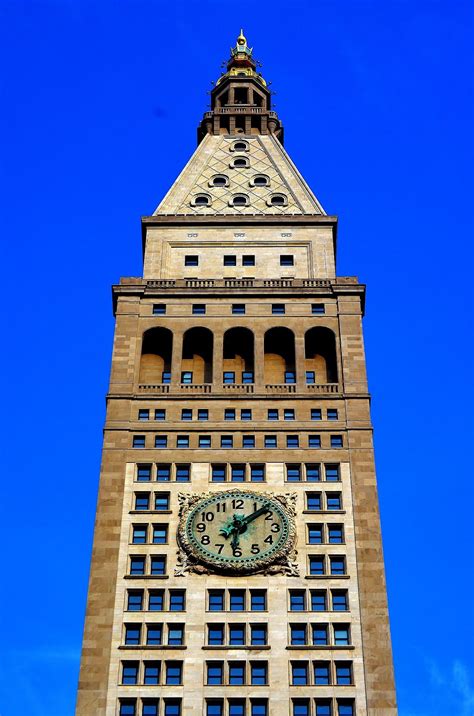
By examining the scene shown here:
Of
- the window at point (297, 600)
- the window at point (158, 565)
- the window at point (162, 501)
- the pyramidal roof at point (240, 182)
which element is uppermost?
the pyramidal roof at point (240, 182)

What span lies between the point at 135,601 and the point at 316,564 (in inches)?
396

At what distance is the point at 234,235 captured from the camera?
93312mm

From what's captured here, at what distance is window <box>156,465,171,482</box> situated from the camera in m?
75.9

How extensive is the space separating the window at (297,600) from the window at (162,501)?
900 centimetres

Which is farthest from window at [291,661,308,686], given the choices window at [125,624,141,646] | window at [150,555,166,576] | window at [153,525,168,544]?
window at [153,525,168,544]

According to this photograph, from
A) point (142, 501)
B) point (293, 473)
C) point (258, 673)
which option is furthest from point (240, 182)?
point (258, 673)

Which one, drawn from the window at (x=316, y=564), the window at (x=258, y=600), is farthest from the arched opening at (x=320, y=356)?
the window at (x=258, y=600)

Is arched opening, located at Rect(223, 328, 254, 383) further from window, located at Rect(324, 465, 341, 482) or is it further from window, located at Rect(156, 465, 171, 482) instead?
window, located at Rect(324, 465, 341, 482)

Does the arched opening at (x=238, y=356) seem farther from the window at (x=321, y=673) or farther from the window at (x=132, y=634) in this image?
the window at (x=321, y=673)

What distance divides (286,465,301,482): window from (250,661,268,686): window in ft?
40.0

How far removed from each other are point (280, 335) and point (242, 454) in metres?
11.3

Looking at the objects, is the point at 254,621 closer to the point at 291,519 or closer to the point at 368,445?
the point at 291,519

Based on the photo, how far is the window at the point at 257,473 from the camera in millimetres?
75938

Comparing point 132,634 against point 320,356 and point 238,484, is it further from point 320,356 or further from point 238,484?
point 320,356
